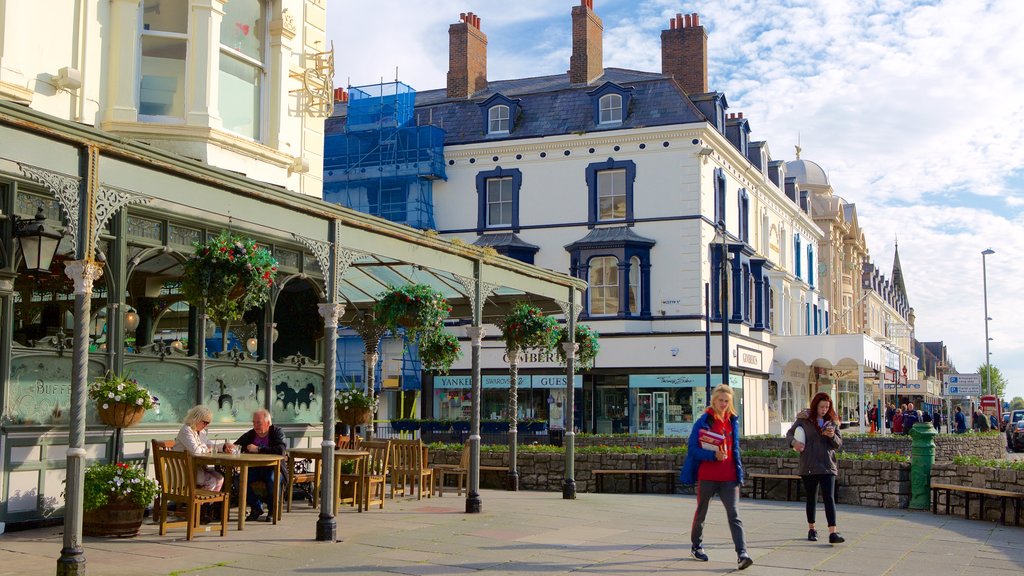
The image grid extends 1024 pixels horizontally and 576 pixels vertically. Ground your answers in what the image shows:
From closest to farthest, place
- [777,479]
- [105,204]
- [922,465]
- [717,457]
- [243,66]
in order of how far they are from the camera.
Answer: [105,204] → [717,457] → [243,66] → [922,465] → [777,479]

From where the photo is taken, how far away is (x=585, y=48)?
1668 inches

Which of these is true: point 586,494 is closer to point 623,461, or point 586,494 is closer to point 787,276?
point 623,461

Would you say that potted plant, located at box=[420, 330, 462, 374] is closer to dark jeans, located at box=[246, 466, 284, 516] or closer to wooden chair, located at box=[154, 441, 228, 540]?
dark jeans, located at box=[246, 466, 284, 516]

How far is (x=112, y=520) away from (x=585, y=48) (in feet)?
113

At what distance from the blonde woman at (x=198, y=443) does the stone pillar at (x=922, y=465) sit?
10.3 metres

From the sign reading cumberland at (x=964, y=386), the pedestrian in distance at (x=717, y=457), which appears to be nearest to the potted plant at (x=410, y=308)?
the pedestrian in distance at (x=717, y=457)

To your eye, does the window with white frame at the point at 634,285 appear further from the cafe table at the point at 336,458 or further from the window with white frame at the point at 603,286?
the cafe table at the point at 336,458

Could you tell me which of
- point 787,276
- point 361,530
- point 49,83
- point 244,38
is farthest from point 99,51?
point 787,276

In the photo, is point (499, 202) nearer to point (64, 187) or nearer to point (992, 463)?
point (992, 463)

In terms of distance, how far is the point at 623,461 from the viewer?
64.6 ft

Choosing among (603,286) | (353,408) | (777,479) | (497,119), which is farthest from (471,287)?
(497,119)

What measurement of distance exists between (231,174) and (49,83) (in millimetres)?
3603

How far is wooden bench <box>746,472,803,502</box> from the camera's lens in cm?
1800

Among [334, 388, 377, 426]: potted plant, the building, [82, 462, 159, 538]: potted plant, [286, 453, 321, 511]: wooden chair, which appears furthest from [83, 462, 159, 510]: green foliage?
the building
